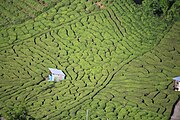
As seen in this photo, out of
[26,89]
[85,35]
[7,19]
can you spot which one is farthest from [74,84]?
[7,19]

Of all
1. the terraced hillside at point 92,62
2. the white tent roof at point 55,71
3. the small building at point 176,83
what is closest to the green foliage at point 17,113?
the terraced hillside at point 92,62

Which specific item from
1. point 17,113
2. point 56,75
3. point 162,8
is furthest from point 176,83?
point 17,113

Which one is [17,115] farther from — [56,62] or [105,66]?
[105,66]

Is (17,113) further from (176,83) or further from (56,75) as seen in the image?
(176,83)

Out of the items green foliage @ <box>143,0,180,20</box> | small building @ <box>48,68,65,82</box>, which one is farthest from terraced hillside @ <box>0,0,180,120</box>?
green foliage @ <box>143,0,180,20</box>

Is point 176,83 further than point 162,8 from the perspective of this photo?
No

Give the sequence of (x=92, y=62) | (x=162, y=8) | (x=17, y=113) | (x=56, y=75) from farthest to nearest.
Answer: (x=162, y=8)
(x=92, y=62)
(x=56, y=75)
(x=17, y=113)
